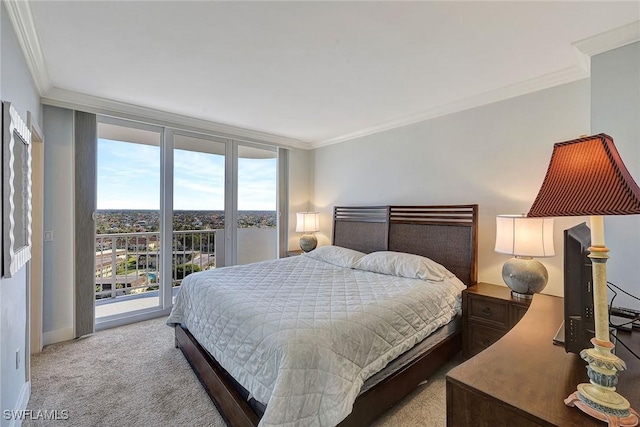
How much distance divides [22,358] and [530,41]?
4.18m

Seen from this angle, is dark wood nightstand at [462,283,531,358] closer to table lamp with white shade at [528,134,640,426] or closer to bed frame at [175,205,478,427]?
bed frame at [175,205,478,427]

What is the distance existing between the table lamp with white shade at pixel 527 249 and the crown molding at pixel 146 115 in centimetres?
344

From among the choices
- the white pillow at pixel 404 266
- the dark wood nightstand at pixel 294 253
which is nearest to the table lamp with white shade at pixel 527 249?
the white pillow at pixel 404 266

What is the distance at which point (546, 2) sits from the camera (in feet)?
5.13

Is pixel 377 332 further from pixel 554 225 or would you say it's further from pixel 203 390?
pixel 554 225

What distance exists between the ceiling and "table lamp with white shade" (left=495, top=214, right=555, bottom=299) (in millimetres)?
1288

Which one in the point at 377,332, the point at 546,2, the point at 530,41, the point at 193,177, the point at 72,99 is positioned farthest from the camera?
the point at 193,177

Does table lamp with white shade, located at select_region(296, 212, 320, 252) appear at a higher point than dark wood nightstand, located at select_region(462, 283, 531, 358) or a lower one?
higher

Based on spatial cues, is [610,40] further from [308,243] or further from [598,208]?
[308,243]

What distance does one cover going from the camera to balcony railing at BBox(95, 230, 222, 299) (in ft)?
12.0

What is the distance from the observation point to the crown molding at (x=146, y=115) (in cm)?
276

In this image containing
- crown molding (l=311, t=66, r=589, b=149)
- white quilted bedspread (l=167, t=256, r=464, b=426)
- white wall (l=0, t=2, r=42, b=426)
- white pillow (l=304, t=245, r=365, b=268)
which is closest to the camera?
white quilted bedspread (l=167, t=256, r=464, b=426)

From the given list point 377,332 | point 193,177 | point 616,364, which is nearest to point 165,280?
point 193,177

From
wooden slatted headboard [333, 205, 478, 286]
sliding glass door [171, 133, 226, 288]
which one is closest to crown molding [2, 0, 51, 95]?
sliding glass door [171, 133, 226, 288]
